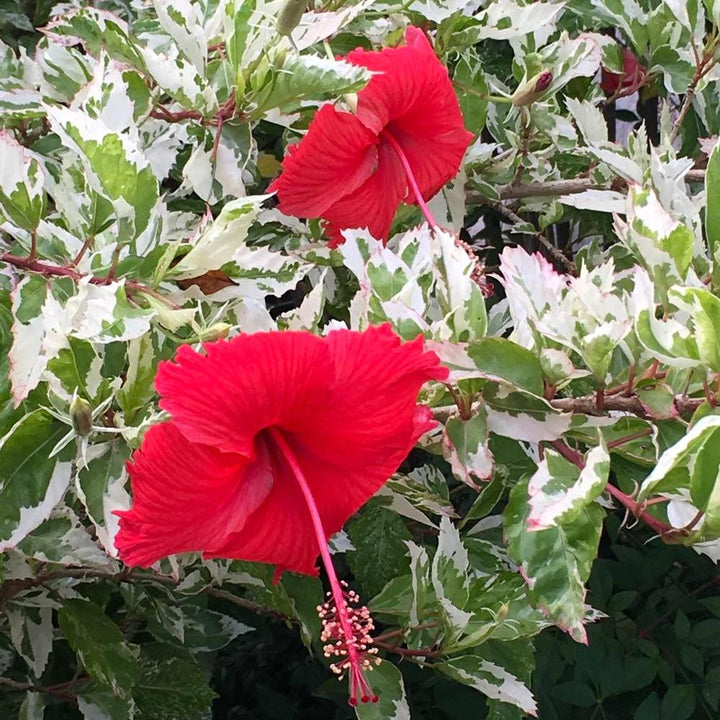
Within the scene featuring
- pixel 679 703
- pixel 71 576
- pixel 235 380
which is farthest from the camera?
pixel 679 703

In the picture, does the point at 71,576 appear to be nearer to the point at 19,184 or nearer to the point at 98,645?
the point at 98,645

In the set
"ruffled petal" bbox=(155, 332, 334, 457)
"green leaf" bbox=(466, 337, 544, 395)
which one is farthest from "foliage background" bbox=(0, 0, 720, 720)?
"ruffled petal" bbox=(155, 332, 334, 457)

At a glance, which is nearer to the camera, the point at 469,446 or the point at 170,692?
the point at 469,446

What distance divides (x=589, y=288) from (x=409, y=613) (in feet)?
1.38

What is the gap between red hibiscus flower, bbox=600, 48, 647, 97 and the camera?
125 cm

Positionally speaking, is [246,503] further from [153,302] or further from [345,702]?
[345,702]

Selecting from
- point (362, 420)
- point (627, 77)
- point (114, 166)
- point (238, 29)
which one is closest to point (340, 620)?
point (362, 420)

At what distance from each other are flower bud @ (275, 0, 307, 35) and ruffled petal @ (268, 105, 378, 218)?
0.08m

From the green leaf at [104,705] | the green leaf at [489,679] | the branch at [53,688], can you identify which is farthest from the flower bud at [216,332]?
the branch at [53,688]

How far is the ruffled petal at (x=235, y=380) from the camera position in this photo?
1.68 ft

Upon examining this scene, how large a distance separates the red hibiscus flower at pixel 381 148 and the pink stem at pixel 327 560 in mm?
226

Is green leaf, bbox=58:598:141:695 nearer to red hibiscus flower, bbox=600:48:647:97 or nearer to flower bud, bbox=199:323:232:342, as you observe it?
flower bud, bbox=199:323:232:342

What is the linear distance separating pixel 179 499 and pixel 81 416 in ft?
0.40

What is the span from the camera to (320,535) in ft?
1.89
